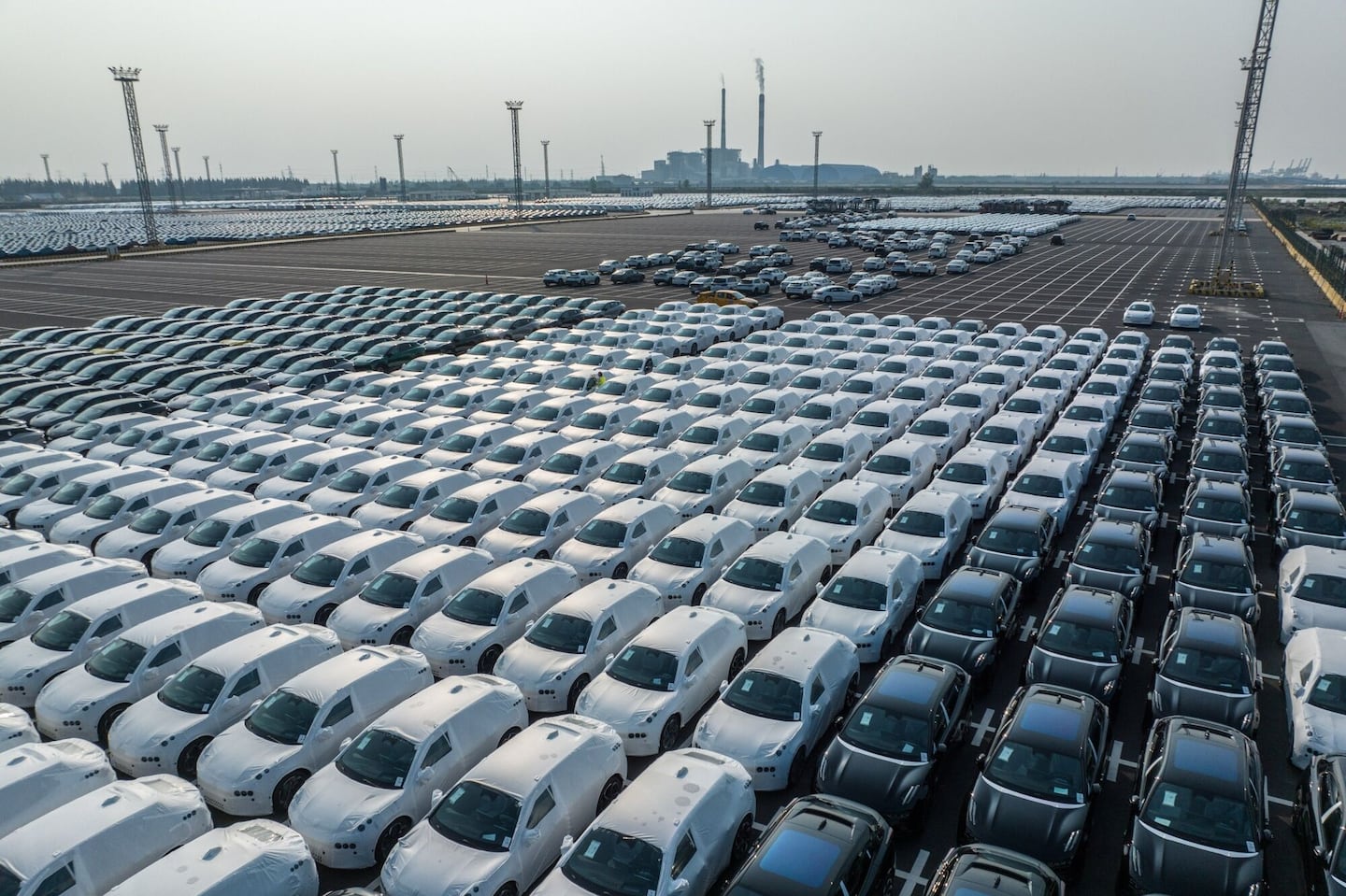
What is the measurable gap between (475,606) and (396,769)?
383 centimetres

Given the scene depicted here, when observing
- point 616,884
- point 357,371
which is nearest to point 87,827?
point 616,884

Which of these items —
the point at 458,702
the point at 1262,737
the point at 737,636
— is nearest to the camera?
the point at 458,702

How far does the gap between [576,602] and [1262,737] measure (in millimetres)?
9898

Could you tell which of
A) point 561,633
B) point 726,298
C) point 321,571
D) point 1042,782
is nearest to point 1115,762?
point 1042,782

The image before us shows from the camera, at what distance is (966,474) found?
60.5ft

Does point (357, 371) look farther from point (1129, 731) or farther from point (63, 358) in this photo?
point (1129, 731)

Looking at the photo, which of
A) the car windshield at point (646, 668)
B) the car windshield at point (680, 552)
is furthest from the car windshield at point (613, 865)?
the car windshield at point (680, 552)

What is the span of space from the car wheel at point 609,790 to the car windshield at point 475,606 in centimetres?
385

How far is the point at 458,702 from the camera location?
1038 centimetres

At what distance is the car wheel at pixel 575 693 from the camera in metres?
11.9

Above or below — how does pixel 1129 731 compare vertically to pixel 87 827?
below

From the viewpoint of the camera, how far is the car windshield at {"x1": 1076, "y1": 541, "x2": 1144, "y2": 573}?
1422cm

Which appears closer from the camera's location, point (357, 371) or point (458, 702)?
point (458, 702)

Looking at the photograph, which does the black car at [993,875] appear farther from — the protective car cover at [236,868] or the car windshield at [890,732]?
the protective car cover at [236,868]
